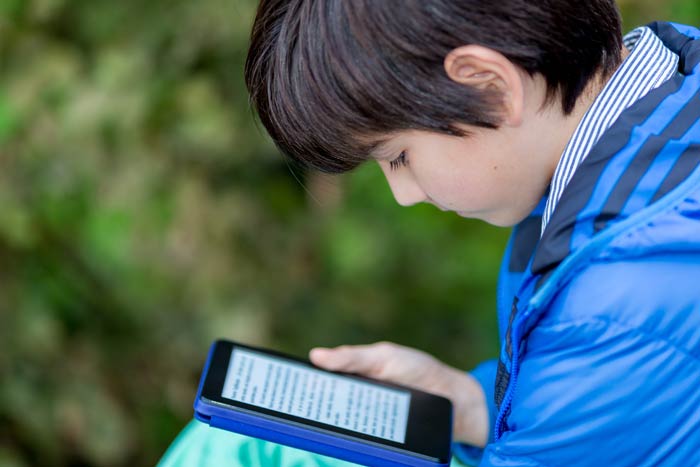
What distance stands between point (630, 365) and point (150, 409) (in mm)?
1012

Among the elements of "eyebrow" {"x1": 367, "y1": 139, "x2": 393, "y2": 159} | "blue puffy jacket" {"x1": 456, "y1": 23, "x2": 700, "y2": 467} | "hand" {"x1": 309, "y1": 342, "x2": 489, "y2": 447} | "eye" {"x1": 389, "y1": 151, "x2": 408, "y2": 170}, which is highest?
"eyebrow" {"x1": 367, "y1": 139, "x2": 393, "y2": 159}

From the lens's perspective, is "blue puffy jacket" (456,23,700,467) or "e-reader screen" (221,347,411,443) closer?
"blue puffy jacket" (456,23,700,467)

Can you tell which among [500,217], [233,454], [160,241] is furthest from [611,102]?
[160,241]

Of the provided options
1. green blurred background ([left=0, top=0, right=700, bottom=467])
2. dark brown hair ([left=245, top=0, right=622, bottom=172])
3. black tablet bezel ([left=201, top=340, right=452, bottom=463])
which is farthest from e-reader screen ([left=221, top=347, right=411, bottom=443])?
green blurred background ([left=0, top=0, right=700, bottom=467])

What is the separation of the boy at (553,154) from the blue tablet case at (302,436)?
102 mm

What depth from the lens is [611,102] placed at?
670 mm

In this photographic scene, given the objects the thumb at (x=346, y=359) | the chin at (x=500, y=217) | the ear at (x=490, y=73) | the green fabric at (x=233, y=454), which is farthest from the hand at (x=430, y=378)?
the ear at (x=490, y=73)

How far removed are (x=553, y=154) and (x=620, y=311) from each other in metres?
0.16

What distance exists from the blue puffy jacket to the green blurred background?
0.68 meters

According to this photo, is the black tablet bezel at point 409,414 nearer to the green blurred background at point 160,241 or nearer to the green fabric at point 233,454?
the green fabric at point 233,454

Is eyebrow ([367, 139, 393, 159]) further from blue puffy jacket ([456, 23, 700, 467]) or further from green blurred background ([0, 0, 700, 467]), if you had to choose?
green blurred background ([0, 0, 700, 467])

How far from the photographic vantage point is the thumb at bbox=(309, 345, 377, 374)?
2.85 feet

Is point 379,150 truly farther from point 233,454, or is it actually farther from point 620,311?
point 233,454

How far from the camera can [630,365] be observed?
0.59 metres
